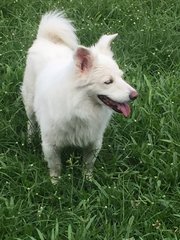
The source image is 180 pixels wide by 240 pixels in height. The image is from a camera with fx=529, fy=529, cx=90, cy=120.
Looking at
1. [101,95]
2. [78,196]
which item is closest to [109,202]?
[78,196]

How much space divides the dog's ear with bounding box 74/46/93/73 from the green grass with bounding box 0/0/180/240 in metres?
0.75

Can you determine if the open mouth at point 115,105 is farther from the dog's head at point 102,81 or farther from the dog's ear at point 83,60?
the dog's ear at point 83,60

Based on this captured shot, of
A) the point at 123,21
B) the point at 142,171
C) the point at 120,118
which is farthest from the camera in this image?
the point at 123,21

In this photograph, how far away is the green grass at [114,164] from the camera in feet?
11.8

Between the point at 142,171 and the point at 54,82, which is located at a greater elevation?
the point at 54,82

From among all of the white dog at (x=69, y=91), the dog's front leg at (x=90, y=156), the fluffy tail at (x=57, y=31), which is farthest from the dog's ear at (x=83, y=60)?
the fluffy tail at (x=57, y=31)

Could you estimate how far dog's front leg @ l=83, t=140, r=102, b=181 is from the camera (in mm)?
4098

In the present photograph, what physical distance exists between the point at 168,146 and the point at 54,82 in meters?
1.15

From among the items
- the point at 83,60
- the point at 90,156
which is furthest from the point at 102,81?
the point at 90,156

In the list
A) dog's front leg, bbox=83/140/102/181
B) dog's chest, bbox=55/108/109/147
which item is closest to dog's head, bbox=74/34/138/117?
dog's chest, bbox=55/108/109/147

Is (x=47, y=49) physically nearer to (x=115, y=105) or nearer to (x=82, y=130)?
(x=82, y=130)

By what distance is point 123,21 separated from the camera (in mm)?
6449

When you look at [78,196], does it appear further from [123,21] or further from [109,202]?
[123,21]

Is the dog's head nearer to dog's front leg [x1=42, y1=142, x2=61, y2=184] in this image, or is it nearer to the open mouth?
the open mouth
